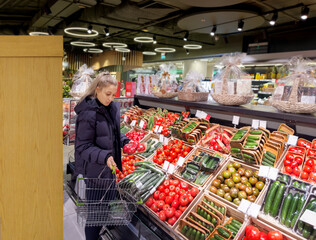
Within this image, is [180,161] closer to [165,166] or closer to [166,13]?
[165,166]

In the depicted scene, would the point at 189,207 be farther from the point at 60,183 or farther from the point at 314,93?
the point at 314,93

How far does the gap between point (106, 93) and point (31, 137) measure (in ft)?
3.66

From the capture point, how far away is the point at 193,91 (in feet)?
11.7

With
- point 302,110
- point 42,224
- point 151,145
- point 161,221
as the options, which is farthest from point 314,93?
point 42,224

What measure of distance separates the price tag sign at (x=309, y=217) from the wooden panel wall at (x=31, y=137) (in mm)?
1669

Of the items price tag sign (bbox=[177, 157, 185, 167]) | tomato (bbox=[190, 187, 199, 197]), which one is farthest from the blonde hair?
tomato (bbox=[190, 187, 199, 197])

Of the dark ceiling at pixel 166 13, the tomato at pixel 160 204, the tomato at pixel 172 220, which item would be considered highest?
the dark ceiling at pixel 166 13

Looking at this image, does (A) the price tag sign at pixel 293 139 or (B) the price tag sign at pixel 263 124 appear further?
(B) the price tag sign at pixel 263 124

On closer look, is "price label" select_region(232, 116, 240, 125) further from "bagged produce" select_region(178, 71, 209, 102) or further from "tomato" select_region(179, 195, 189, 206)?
"tomato" select_region(179, 195, 189, 206)

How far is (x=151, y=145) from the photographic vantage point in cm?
360

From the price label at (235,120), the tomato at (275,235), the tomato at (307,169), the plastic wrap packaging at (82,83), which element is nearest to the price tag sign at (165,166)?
the price label at (235,120)

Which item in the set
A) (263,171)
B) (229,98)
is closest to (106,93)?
(229,98)

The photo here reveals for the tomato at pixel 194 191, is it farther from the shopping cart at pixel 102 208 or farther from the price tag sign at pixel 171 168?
the shopping cart at pixel 102 208

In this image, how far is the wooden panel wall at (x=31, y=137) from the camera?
1019 mm
